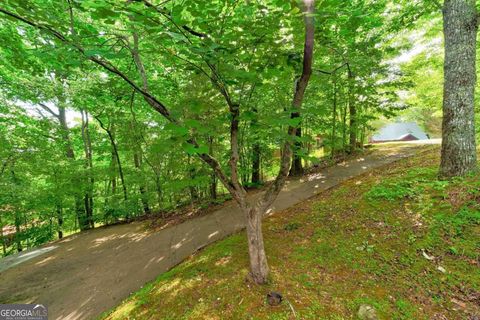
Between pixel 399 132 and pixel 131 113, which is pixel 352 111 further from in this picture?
pixel 399 132

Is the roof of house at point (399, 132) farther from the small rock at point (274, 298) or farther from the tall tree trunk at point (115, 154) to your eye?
the small rock at point (274, 298)

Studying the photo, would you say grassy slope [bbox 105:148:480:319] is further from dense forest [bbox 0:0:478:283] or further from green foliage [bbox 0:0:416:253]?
green foliage [bbox 0:0:416:253]

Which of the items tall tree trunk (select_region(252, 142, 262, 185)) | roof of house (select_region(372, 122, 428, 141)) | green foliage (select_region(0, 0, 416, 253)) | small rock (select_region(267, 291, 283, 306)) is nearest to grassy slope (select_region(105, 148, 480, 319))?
small rock (select_region(267, 291, 283, 306))

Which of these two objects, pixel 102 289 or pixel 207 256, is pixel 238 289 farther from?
pixel 102 289

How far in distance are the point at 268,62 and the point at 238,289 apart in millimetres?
2721

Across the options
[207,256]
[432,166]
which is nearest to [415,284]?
[207,256]

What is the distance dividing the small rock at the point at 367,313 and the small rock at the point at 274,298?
0.83 meters

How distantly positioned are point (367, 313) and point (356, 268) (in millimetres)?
673

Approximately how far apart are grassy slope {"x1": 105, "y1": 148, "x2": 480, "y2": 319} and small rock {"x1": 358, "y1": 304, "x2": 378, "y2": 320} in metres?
0.06

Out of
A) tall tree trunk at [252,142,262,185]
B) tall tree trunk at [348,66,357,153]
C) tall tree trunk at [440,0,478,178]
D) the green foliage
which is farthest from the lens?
tall tree trunk at [252,142,262,185]

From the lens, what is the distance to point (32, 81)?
6.14m

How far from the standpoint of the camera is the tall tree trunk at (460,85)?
362cm

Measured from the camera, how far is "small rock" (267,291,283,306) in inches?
90.8

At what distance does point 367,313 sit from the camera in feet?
7.11
